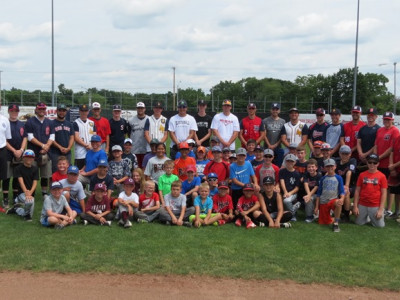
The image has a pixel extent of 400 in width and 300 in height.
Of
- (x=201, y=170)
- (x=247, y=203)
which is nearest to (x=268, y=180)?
(x=247, y=203)

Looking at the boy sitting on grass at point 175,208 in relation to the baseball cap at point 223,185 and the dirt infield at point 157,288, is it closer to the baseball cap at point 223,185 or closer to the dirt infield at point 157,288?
the baseball cap at point 223,185

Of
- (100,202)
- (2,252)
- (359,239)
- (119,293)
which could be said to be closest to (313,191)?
(359,239)

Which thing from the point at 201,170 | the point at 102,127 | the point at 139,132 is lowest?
the point at 201,170

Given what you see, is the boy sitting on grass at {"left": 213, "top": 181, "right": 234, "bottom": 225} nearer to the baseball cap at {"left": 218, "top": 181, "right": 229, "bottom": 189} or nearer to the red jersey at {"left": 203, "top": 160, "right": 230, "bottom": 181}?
the baseball cap at {"left": 218, "top": 181, "right": 229, "bottom": 189}

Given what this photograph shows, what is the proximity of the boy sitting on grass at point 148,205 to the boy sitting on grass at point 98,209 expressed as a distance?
540mm

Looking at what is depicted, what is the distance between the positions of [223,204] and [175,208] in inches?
35.6

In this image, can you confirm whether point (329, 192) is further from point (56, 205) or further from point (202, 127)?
point (56, 205)

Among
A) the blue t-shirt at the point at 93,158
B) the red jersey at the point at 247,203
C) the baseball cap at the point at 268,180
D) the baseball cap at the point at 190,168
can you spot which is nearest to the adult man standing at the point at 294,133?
the baseball cap at the point at 268,180

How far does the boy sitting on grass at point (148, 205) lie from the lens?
7.63 meters

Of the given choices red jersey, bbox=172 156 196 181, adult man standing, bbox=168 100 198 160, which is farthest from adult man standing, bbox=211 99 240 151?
red jersey, bbox=172 156 196 181

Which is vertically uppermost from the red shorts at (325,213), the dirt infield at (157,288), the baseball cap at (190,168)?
the baseball cap at (190,168)

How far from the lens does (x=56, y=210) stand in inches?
285

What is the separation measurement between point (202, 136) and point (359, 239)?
440cm

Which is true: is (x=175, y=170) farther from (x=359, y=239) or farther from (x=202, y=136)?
(x=359, y=239)
